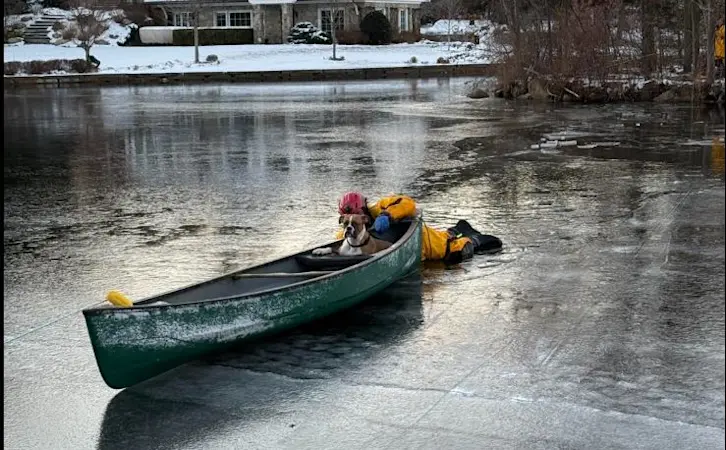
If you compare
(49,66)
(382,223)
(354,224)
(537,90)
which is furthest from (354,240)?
(49,66)

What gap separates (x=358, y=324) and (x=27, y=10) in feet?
226

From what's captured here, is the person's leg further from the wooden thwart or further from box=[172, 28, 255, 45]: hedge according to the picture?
box=[172, 28, 255, 45]: hedge

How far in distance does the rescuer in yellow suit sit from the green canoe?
50cm

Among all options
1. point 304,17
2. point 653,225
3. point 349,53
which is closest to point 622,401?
point 653,225

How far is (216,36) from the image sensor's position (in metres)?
67.1

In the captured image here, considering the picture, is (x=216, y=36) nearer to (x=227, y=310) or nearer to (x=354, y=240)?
(x=354, y=240)

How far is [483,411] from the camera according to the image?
6289mm

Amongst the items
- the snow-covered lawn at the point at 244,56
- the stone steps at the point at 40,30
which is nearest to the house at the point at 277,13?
the snow-covered lawn at the point at 244,56

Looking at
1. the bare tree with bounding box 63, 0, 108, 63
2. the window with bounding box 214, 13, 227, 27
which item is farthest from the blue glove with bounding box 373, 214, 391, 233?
the window with bounding box 214, 13, 227, 27

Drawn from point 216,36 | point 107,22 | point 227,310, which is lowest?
point 227,310

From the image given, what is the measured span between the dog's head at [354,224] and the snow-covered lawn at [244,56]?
48755 mm

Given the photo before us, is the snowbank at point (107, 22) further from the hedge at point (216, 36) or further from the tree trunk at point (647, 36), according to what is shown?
the tree trunk at point (647, 36)

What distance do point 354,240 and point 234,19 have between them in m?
62.9

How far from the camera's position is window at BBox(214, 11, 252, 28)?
69312 millimetres
